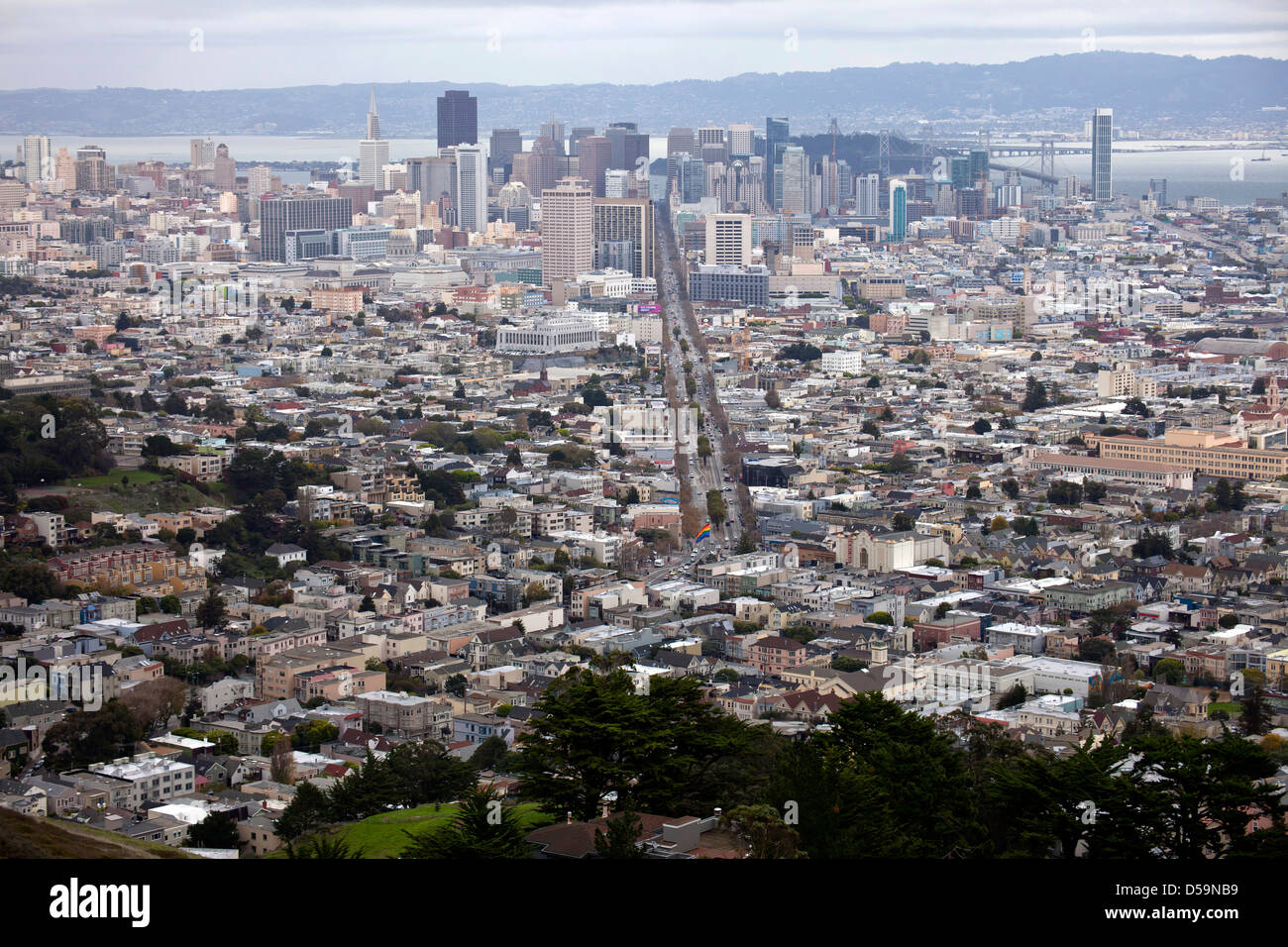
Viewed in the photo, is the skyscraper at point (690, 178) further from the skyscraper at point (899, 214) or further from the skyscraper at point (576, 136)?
the skyscraper at point (899, 214)

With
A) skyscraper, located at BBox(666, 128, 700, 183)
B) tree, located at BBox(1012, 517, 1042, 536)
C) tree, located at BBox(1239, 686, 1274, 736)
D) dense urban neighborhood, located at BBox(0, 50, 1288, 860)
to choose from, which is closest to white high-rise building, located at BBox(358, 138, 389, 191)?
skyscraper, located at BBox(666, 128, 700, 183)

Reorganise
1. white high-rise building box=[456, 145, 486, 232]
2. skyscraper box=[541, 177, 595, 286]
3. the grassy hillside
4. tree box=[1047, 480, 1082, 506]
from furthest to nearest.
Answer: white high-rise building box=[456, 145, 486, 232], skyscraper box=[541, 177, 595, 286], tree box=[1047, 480, 1082, 506], the grassy hillside

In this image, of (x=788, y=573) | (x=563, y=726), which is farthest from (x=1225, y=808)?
(x=788, y=573)

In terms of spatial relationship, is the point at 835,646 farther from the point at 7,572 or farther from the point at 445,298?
the point at 445,298

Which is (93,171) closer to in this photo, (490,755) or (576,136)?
(576,136)

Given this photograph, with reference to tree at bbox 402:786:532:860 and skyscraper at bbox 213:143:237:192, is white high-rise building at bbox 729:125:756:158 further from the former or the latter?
tree at bbox 402:786:532:860

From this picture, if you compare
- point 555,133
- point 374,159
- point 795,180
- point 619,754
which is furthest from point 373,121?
point 619,754
